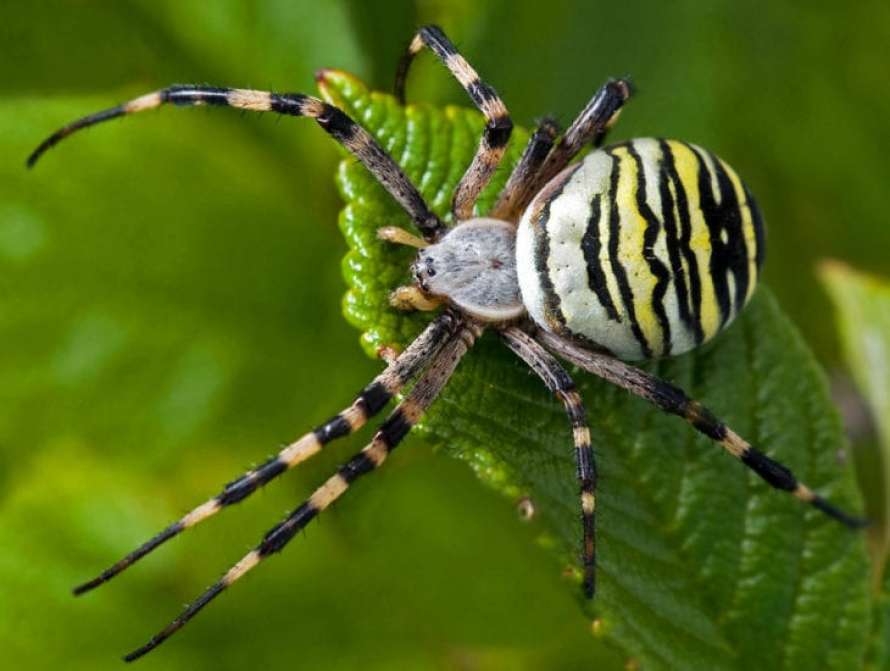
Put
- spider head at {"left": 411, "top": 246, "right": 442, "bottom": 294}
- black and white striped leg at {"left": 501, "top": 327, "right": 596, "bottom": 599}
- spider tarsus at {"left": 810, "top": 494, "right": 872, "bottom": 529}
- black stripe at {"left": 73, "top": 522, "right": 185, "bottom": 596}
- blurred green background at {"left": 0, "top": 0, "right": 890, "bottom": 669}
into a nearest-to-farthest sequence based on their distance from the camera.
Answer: black and white striped leg at {"left": 501, "top": 327, "right": 596, "bottom": 599}, black stripe at {"left": 73, "top": 522, "right": 185, "bottom": 596}, spider tarsus at {"left": 810, "top": 494, "right": 872, "bottom": 529}, spider head at {"left": 411, "top": 246, "right": 442, "bottom": 294}, blurred green background at {"left": 0, "top": 0, "right": 890, "bottom": 669}

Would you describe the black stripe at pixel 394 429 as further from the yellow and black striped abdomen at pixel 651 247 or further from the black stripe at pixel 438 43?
the black stripe at pixel 438 43

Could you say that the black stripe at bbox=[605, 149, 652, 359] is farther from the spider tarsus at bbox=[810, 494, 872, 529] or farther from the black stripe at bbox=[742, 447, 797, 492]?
the spider tarsus at bbox=[810, 494, 872, 529]

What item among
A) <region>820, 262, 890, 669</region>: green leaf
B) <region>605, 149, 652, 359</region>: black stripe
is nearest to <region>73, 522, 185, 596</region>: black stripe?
<region>605, 149, 652, 359</region>: black stripe

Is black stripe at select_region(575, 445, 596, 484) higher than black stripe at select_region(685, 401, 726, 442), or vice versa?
black stripe at select_region(575, 445, 596, 484)

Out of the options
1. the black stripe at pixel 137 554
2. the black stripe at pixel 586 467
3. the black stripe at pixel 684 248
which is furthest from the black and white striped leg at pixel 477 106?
the black stripe at pixel 137 554

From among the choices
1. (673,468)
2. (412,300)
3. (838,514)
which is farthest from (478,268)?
(838,514)

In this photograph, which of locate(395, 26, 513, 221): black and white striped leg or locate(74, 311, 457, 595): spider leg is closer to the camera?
locate(74, 311, 457, 595): spider leg

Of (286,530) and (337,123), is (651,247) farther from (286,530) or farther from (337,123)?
(286,530)

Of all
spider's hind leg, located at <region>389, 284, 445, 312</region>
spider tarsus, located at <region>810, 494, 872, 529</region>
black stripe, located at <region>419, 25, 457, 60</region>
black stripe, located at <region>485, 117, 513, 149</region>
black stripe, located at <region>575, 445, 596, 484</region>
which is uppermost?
black stripe, located at <region>419, 25, 457, 60</region>
